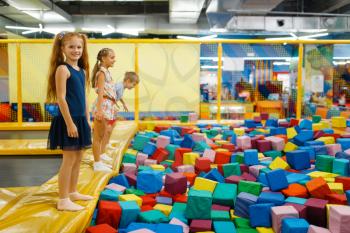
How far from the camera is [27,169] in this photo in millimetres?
4227

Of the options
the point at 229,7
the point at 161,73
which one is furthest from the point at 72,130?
the point at 161,73

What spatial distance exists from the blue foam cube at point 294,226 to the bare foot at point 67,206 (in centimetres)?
134

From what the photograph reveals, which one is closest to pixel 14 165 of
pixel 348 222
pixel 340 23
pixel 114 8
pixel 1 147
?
pixel 1 147

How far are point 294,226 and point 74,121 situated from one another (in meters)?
1.58

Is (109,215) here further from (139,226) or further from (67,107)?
(67,107)

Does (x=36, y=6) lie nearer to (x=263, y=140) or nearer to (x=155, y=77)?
(x=155, y=77)

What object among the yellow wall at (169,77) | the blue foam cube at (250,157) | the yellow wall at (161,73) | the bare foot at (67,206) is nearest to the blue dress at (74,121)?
the bare foot at (67,206)

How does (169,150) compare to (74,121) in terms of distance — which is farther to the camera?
(169,150)

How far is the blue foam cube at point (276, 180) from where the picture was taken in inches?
129

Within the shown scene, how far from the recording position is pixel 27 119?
7.79 meters

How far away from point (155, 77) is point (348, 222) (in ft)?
29.4

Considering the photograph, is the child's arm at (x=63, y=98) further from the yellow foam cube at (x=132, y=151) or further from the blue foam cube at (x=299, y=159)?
the blue foam cube at (x=299, y=159)

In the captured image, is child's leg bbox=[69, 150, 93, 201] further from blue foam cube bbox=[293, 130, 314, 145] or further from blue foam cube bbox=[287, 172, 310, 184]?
blue foam cube bbox=[293, 130, 314, 145]

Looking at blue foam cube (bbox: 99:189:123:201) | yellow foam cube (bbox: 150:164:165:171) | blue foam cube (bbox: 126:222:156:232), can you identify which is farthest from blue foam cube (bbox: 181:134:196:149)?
blue foam cube (bbox: 126:222:156:232)
